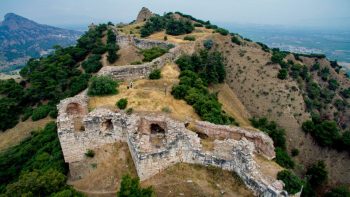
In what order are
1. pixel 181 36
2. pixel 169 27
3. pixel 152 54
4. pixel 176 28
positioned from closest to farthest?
pixel 152 54 → pixel 181 36 → pixel 176 28 → pixel 169 27

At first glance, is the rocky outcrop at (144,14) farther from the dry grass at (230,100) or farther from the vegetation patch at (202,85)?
the dry grass at (230,100)

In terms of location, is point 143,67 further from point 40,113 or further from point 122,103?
point 40,113

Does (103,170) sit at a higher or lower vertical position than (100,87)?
lower

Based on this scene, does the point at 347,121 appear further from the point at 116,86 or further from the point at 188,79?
the point at 116,86

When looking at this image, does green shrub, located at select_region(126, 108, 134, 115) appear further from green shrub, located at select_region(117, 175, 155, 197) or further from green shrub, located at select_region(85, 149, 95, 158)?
green shrub, located at select_region(117, 175, 155, 197)

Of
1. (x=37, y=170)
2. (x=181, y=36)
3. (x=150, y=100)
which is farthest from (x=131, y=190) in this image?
(x=181, y=36)

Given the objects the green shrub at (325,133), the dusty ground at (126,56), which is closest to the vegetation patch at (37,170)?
the dusty ground at (126,56)

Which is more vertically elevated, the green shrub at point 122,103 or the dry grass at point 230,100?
the green shrub at point 122,103
